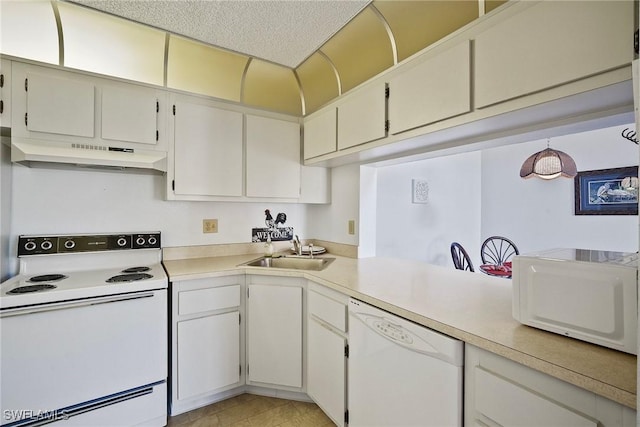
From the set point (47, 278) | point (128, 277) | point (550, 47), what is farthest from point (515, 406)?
point (47, 278)

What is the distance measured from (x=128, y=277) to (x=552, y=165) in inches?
160

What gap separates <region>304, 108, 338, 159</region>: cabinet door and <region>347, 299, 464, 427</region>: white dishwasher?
121cm

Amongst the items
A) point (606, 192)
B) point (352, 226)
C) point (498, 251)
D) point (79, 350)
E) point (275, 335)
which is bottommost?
point (275, 335)

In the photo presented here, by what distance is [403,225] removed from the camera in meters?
3.30

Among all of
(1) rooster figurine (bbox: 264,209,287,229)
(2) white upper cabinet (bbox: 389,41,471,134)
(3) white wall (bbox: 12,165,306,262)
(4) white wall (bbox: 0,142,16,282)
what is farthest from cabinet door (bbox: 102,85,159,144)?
(2) white upper cabinet (bbox: 389,41,471,134)

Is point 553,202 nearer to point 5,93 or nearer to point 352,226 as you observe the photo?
point 352,226

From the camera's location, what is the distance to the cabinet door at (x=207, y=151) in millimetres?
2025

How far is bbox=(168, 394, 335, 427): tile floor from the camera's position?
1.76m

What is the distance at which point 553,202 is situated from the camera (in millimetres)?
4164

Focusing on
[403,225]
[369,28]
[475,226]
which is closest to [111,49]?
[369,28]

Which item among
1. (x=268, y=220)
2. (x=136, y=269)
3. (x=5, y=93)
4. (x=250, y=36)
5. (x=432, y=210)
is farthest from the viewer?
(x=432, y=210)

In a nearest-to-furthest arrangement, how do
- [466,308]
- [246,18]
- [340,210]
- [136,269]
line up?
[466,308] → [246,18] → [136,269] → [340,210]

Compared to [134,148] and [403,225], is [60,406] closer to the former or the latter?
[134,148]

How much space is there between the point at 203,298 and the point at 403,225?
231 cm
